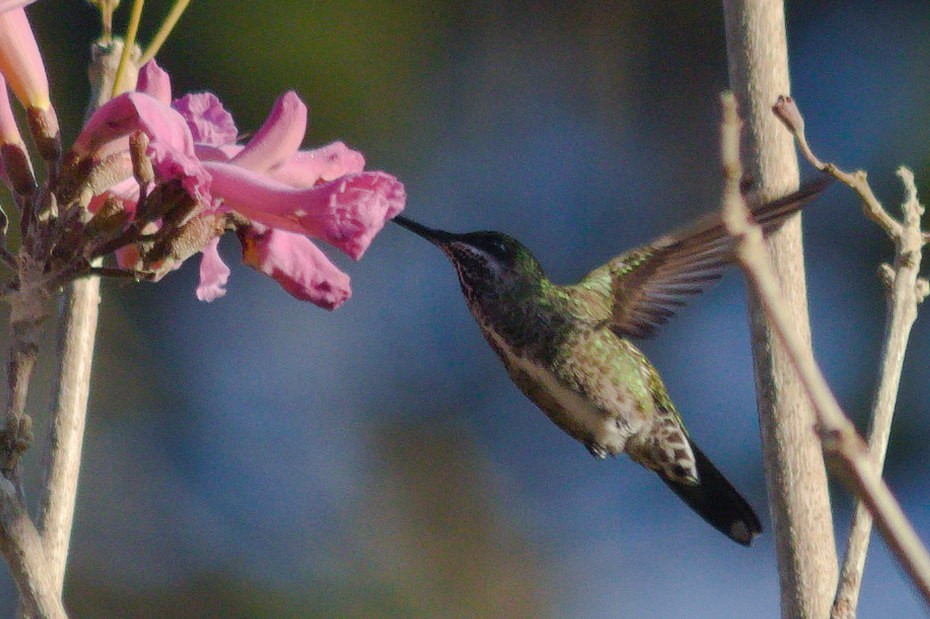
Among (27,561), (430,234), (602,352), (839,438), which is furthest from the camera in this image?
(602,352)

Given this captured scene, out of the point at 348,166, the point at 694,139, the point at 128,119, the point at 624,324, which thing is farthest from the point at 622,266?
the point at 694,139

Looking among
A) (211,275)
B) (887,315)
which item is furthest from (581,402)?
(211,275)

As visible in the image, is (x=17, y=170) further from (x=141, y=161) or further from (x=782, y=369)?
(x=782, y=369)

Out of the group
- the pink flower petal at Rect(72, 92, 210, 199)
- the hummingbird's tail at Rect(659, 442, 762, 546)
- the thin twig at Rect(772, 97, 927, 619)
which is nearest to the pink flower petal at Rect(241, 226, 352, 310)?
the pink flower petal at Rect(72, 92, 210, 199)

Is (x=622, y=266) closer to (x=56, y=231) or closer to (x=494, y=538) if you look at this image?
(x=56, y=231)

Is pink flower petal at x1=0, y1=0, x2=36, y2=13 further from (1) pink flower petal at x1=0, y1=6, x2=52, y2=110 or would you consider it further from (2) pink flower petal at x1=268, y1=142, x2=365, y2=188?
(2) pink flower petal at x1=268, y1=142, x2=365, y2=188

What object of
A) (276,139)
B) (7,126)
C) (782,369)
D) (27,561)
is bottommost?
(27,561)
